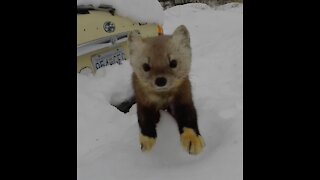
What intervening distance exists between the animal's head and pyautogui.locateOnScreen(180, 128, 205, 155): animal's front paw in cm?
38

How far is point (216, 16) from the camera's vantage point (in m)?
10.8

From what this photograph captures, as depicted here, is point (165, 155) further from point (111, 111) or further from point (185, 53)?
point (111, 111)

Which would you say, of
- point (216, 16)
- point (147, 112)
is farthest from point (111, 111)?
point (216, 16)

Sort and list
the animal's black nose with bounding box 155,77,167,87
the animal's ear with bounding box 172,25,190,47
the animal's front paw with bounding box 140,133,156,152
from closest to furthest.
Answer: the animal's black nose with bounding box 155,77,167,87
the animal's ear with bounding box 172,25,190,47
the animal's front paw with bounding box 140,133,156,152

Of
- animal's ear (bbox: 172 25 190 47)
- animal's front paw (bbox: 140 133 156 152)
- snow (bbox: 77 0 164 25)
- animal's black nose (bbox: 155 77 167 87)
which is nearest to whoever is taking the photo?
animal's black nose (bbox: 155 77 167 87)

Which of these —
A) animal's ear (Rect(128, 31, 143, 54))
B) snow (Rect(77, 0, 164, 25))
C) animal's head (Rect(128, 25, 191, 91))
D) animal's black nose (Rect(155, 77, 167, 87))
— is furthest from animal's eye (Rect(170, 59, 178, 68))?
snow (Rect(77, 0, 164, 25))

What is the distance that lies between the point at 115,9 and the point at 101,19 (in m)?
0.33

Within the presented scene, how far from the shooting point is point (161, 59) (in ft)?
9.27

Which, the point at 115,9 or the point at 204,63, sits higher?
the point at 115,9

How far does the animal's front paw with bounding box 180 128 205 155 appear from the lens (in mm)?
3059

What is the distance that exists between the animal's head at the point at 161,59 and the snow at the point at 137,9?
230cm

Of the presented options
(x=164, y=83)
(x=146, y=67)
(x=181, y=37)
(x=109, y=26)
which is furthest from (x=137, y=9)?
(x=164, y=83)

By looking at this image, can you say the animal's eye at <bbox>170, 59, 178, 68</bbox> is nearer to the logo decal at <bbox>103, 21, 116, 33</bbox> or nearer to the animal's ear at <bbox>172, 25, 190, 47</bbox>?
the animal's ear at <bbox>172, 25, 190, 47</bbox>

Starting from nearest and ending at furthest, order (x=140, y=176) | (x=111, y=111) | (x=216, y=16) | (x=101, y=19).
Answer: (x=140, y=176) < (x=111, y=111) < (x=101, y=19) < (x=216, y=16)
